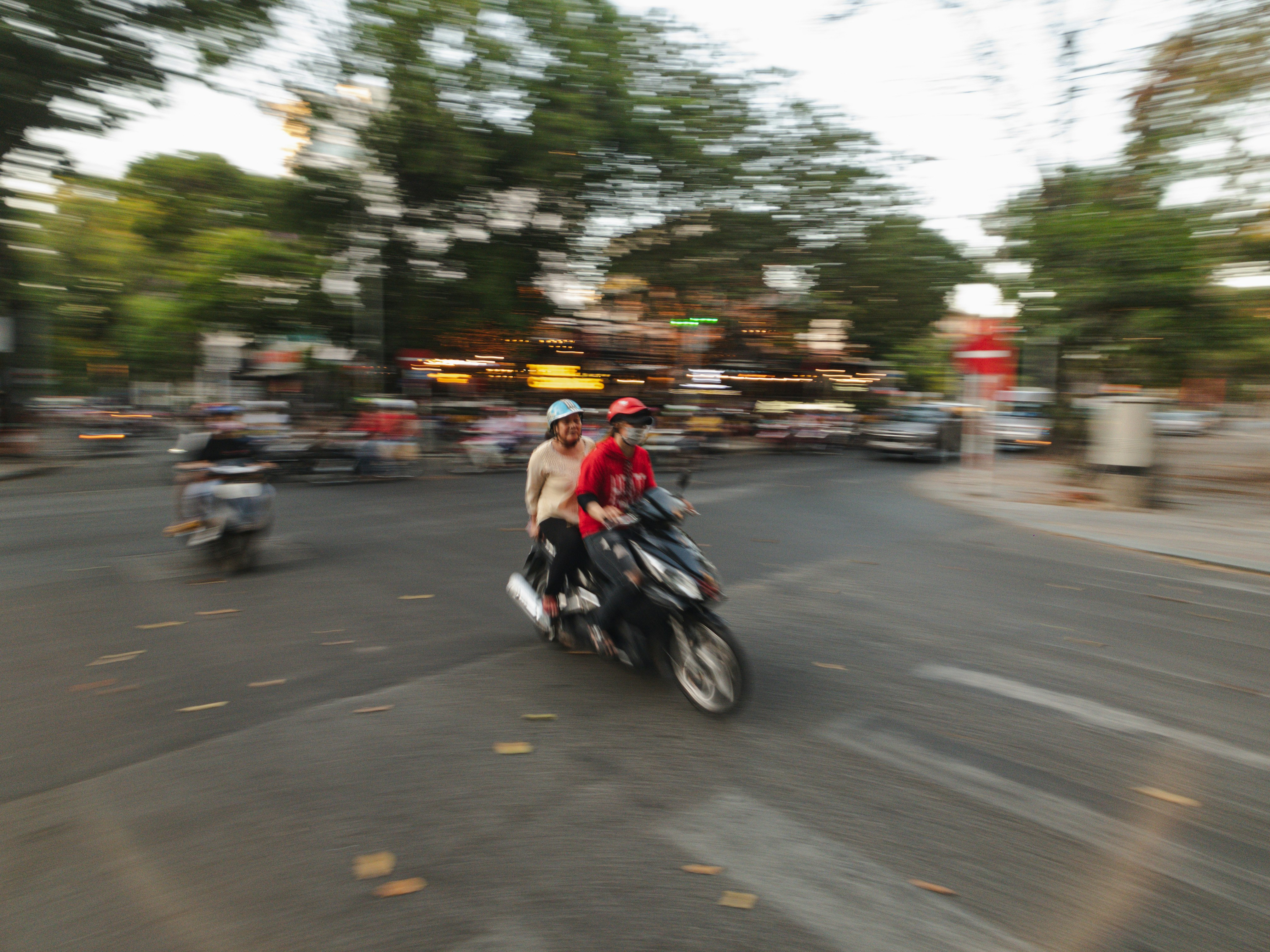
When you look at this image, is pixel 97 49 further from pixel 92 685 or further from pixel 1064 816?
pixel 1064 816

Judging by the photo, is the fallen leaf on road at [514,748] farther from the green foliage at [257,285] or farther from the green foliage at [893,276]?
the green foliage at [893,276]

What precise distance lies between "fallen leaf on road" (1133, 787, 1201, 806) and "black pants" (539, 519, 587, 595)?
3053 mm

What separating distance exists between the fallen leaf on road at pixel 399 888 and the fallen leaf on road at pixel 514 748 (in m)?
1.07

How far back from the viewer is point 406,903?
2863 millimetres

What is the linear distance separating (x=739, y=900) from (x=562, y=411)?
3289 millimetres

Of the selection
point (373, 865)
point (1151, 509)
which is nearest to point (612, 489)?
point (373, 865)

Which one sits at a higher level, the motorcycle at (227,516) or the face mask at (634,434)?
the face mask at (634,434)

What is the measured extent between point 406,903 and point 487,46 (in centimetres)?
2376

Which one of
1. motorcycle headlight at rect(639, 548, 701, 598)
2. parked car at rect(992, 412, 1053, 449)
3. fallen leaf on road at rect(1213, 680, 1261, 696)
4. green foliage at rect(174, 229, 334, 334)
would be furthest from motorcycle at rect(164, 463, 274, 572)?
parked car at rect(992, 412, 1053, 449)

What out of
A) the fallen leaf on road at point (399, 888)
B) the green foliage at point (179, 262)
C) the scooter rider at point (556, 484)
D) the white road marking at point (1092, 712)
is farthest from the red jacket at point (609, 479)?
the green foliage at point (179, 262)

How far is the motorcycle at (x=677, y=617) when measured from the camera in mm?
4449

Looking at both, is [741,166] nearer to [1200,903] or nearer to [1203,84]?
[1203,84]

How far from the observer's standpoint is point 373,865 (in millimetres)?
3092

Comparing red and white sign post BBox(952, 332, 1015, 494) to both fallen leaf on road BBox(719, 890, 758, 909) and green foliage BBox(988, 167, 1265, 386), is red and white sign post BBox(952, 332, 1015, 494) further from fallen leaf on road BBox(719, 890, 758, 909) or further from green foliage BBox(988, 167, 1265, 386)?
fallen leaf on road BBox(719, 890, 758, 909)
